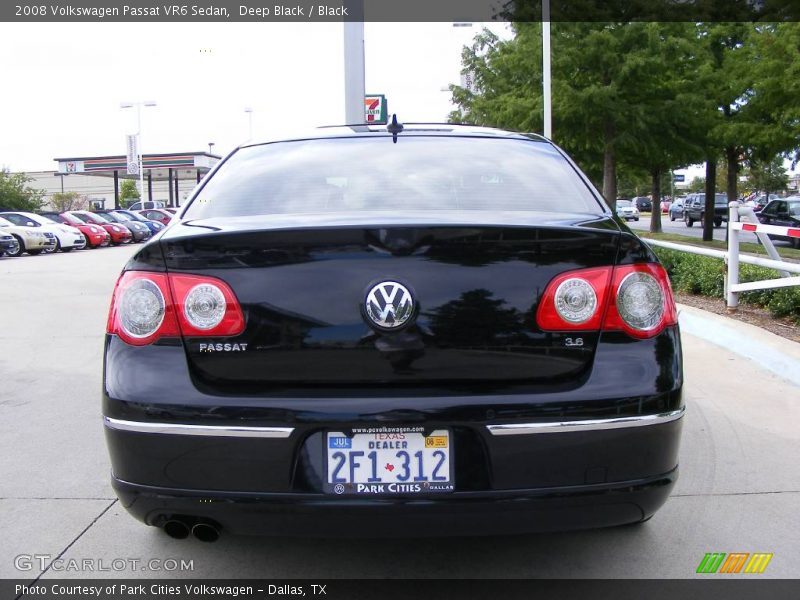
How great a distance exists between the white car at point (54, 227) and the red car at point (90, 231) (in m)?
1.37

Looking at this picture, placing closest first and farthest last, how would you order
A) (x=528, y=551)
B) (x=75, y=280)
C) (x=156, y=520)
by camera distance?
(x=156, y=520) < (x=528, y=551) < (x=75, y=280)

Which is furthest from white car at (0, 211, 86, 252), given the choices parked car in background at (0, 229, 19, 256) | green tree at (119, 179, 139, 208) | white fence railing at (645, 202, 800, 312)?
green tree at (119, 179, 139, 208)

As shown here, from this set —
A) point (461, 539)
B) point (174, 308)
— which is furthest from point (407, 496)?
point (461, 539)

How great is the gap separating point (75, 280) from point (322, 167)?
1300 centimetres

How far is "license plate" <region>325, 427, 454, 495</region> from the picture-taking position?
243 centimetres

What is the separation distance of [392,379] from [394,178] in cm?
105

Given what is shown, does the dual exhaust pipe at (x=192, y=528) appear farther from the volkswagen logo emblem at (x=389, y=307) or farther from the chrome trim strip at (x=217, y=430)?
the volkswagen logo emblem at (x=389, y=307)

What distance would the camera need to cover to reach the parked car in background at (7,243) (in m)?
22.5

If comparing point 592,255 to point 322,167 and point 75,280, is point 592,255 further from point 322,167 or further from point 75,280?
point 75,280

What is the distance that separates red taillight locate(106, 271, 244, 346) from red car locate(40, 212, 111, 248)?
93.9 feet

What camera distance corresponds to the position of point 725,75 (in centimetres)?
1927

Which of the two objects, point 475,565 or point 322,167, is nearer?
point 475,565

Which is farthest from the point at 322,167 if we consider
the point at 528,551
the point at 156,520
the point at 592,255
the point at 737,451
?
the point at 737,451

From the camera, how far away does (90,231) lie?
29.5 metres
